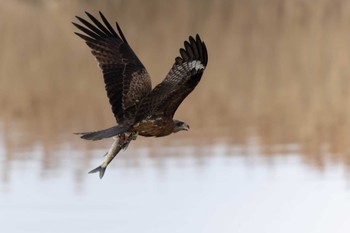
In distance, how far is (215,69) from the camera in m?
22.6

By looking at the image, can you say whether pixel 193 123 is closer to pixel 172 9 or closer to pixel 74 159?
pixel 74 159

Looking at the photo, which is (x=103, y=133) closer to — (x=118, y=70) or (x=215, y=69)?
(x=118, y=70)

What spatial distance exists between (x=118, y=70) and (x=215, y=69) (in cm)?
1089

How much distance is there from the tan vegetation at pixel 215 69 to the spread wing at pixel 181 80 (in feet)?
21.7

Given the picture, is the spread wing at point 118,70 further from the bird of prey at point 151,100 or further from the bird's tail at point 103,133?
the bird's tail at point 103,133

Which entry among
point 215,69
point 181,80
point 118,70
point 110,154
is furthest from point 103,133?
point 215,69

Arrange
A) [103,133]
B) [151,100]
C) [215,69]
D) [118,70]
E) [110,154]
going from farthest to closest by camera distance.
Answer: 1. [215,69]
2. [118,70]
3. [151,100]
4. [110,154]
5. [103,133]

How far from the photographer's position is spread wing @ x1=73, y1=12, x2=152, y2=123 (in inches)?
443

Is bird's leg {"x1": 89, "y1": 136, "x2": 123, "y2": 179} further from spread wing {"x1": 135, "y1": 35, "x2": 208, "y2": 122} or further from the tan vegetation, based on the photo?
the tan vegetation

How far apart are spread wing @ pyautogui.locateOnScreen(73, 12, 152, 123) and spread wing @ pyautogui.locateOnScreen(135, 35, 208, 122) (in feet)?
1.21

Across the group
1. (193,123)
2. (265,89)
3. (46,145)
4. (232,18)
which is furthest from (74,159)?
(232,18)

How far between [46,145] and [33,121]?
172cm

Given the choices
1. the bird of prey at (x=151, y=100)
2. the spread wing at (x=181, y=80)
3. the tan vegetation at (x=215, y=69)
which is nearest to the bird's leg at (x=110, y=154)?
the bird of prey at (x=151, y=100)

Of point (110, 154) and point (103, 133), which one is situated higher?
point (103, 133)
